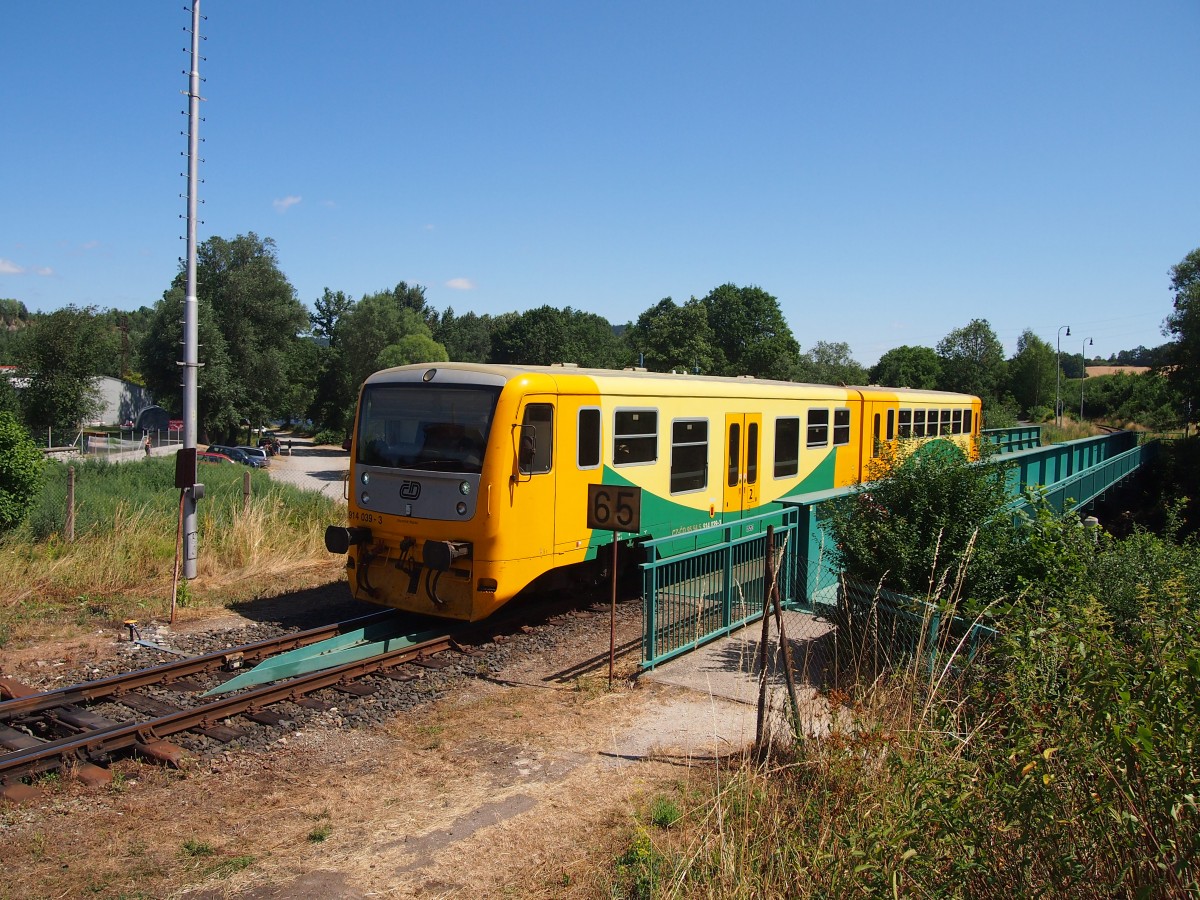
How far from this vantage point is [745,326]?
6619 centimetres

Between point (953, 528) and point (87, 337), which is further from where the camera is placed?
point (87, 337)

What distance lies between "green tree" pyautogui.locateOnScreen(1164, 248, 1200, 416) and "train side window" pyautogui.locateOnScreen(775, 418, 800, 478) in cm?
3093

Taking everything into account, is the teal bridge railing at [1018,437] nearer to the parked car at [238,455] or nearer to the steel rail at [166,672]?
the steel rail at [166,672]

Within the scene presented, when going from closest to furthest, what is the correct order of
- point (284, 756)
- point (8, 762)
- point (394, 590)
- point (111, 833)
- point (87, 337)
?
point (111, 833)
point (8, 762)
point (284, 756)
point (394, 590)
point (87, 337)

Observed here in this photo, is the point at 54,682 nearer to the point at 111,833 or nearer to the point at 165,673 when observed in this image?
the point at 165,673

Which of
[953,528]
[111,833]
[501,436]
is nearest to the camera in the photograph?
[111,833]

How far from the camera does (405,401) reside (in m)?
9.81

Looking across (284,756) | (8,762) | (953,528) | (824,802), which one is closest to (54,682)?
(8,762)

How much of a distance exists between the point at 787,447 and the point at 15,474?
11977 millimetres

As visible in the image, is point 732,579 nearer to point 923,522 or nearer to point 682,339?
point 923,522

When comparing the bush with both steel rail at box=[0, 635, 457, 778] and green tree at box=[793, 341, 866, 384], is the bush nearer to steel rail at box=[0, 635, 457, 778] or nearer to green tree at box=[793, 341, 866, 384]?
steel rail at box=[0, 635, 457, 778]

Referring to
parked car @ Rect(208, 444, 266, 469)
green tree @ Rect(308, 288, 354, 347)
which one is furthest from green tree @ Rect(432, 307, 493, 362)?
parked car @ Rect(208, 444, 266, 469)

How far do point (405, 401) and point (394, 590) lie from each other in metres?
2.14

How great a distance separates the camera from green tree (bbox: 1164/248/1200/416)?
36688 mm
